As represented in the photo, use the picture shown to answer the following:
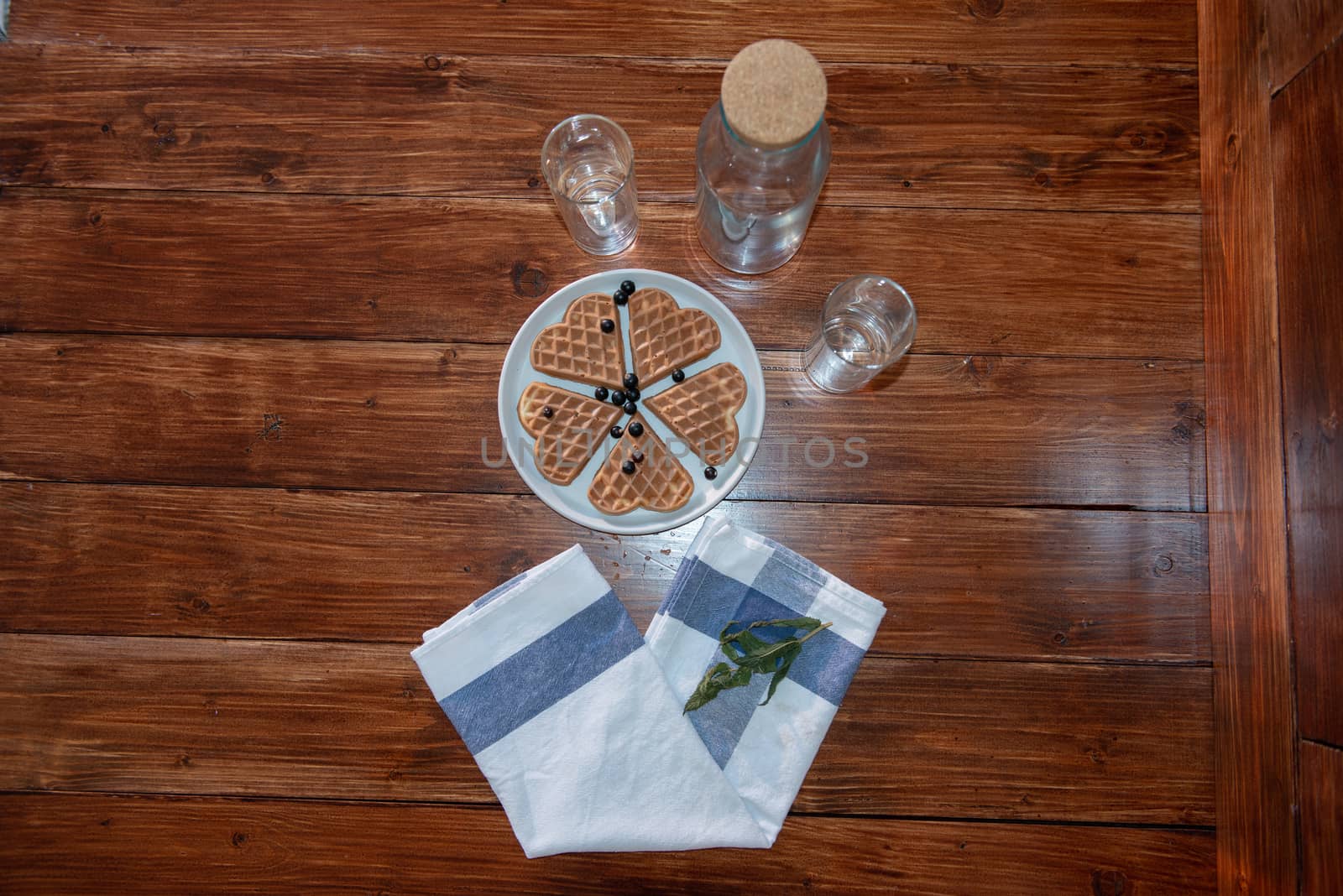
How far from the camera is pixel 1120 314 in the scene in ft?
5.20

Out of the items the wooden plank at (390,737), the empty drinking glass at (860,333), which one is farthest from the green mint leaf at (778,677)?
the empty drinking glass at (860,333)

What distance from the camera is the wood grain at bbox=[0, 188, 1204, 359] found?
5.15 ft

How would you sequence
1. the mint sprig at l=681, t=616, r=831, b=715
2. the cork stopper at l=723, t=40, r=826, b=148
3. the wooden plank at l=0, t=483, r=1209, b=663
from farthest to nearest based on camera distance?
the wooden plank at l=0, t=483, r=1209, b=663, the mint sprig at l=681, t=616, r=831, b=715, the cork stopper at l=723, t=40, r=826, b=148

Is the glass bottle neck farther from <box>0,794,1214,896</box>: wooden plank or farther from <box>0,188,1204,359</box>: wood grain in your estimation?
<box>0,794,1214,896</box>: wooden plank

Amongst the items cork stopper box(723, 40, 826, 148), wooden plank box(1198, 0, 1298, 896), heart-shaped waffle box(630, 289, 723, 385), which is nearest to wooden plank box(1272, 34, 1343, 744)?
wooden plank box(1198, 0, 1298, 896)

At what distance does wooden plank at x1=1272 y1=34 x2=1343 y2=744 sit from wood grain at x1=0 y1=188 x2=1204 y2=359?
7.7 inches

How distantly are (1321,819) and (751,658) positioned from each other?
102cm

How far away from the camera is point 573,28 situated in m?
1.62

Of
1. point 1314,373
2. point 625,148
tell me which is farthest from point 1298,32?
point 625,148

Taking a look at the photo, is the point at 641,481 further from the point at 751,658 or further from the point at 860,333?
the point at 860,333

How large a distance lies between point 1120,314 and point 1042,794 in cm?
98

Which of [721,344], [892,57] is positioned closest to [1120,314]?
[892,57]

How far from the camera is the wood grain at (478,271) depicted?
5.15ft

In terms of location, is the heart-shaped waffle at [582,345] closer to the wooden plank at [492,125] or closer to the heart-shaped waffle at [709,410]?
the heart-shaped waffle at [709,410]
